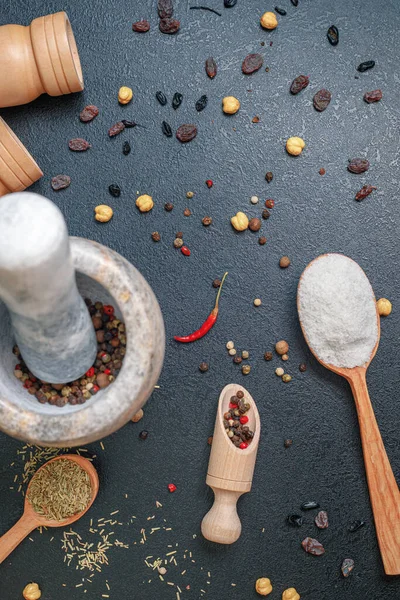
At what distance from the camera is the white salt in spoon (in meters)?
1.85

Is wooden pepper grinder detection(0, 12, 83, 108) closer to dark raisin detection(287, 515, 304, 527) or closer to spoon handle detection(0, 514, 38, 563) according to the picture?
spoon handle detection(0, 514, 38, 563)

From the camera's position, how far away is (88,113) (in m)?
1.91

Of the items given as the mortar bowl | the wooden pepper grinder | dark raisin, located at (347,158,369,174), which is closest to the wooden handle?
the mortar bowl

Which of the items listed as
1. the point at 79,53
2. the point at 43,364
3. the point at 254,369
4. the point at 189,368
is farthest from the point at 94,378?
the point at 79,53

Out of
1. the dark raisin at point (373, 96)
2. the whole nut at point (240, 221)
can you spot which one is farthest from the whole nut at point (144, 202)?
the dark raisin at point (373, 96)

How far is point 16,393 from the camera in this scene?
1429 mm

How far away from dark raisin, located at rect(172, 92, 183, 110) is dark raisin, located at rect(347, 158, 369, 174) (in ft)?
1.64

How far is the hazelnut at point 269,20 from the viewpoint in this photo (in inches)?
75.9

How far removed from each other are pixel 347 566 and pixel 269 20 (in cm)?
151

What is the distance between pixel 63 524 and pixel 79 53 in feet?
4.15

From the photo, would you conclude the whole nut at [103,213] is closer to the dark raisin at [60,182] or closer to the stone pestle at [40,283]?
the dark raisin at [60,182]

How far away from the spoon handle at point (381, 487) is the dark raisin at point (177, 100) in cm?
88

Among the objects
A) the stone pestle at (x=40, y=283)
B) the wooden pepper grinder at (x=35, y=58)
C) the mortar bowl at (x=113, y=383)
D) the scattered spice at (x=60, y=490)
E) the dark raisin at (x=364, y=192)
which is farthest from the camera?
the dark raisin at (x=364, y=192)

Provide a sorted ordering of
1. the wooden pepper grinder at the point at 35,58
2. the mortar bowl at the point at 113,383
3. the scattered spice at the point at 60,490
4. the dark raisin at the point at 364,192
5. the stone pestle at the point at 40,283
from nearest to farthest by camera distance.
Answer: the stone pestle at the point at 40,283
the mortar bowl at the point at 113,383
the wooden pepper grinder at the point at 35,58
the scattered spice at the point at 60,490
the dark raisin at the point at 364,192
